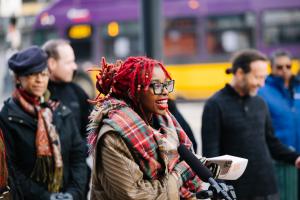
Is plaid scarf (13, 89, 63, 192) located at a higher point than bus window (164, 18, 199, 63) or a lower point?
higher

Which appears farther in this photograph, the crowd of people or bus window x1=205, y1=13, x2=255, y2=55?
bus window x1=205, y1=13, x2=255, y2=55

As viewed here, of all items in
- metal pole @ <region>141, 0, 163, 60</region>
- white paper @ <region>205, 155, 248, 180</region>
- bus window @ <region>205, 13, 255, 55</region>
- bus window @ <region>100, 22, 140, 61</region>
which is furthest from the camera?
bus window @ <region>100, 22, 140, 61</region>

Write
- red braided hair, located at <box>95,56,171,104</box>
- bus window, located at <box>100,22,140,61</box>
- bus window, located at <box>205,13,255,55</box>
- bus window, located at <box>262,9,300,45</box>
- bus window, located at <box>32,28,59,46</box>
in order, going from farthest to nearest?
bus window, located at <box>32,28,59,46</box>, bus window, located at <box>100,22,140,61</box>, bus window, located at <box>205,13,255,55</box>, bus window, located at <box>262,9,300,45</box>, red braided hair, located at <box>95,56,171,104</box>

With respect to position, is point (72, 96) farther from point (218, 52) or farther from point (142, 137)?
point (218, 52)

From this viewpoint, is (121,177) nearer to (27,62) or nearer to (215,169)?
(215,169)

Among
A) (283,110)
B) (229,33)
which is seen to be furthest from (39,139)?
(229,33)

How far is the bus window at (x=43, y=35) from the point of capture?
72.4ft

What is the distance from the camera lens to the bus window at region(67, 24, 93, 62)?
2166 cm

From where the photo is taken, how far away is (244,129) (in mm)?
5211

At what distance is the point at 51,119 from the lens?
466 centimetres

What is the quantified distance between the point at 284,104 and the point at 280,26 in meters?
14.4

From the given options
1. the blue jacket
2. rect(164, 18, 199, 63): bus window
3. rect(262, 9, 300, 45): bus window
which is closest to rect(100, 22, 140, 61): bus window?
rect(164, 18, 199, 63): bus window

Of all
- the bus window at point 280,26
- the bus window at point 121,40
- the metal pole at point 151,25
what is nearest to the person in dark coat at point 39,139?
the metal pole at point 151,25

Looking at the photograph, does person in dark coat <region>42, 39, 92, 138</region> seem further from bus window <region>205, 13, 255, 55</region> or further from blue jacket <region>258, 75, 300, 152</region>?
bus window <region>205, 13, 255, 55</region>
